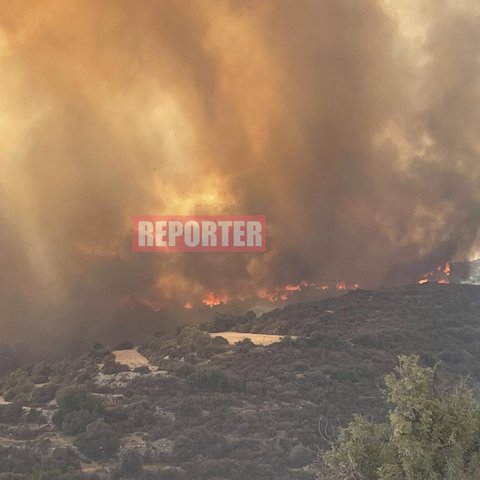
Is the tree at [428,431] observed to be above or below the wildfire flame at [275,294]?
below

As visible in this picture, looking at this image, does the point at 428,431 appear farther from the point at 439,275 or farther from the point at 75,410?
the point at 439,275

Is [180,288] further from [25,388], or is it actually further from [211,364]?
[25,388]

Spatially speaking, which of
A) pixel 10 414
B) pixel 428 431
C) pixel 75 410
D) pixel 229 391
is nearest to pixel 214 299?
pixel 229 391

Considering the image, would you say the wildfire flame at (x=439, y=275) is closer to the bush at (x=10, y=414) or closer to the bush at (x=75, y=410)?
the bush at (x=75, y=410)

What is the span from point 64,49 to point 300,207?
19.3ft

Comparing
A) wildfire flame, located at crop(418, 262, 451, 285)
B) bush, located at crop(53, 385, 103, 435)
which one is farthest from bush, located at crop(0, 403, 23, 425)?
wildfire flame, located at crop(418, 262, 451, 285)

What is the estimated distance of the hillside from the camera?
11.3 meters

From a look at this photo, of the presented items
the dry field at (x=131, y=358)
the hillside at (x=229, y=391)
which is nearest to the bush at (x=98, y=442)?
the hillside at (x=229, y=391)

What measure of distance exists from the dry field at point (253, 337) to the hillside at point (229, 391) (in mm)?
120

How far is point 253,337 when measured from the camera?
13.9m

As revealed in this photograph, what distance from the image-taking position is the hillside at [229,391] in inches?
444

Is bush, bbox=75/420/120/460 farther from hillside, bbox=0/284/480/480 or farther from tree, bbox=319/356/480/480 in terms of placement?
tree, bbox=319/356/480/480

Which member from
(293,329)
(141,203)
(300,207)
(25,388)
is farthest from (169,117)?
(25,388)

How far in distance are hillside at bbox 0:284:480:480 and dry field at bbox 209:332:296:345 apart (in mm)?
120
